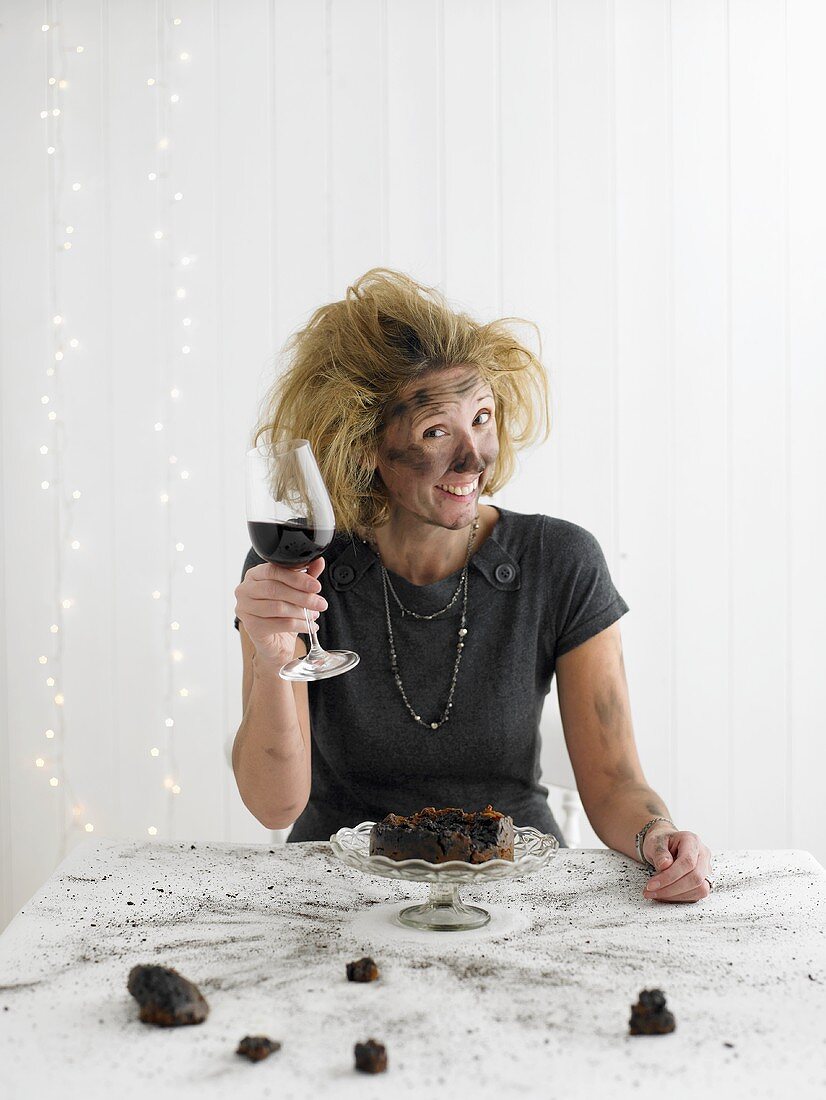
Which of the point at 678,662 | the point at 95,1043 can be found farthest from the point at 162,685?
the point at 95,1043

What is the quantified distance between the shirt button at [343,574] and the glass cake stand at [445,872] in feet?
1.97

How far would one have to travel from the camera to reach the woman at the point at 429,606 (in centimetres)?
161

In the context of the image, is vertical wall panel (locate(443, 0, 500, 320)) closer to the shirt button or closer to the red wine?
the shirt button

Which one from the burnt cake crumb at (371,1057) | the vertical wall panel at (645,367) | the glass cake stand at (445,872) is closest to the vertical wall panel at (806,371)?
the vertical wall panel at (645,367)

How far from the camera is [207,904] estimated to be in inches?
45.3

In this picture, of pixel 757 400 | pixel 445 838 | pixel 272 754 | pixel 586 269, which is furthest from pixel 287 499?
pixel 757 400

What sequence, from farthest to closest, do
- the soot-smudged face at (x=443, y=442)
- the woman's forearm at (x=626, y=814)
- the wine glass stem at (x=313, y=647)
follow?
the soot-smudged face at (x=443, y=442) → the woman's forearm at (x=626, y=814) → the wine glass stem at (x=313, y=647)

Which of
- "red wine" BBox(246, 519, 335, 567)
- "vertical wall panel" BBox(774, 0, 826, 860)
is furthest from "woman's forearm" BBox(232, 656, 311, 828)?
"vertical wall panel" BBox(774, 0, 826, 860)

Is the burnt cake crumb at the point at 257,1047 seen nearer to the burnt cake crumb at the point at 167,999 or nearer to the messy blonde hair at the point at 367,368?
the burnt cake crumb at the point at 167,999

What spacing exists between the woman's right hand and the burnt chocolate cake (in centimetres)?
27

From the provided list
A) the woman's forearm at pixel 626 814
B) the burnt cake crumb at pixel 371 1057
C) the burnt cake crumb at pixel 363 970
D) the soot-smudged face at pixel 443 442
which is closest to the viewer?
the burnt cake crumb at pixel 371 1057

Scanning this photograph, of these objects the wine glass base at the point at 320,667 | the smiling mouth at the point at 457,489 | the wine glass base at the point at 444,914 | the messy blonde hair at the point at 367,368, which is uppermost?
the messy blonde hair at the point at 367,368

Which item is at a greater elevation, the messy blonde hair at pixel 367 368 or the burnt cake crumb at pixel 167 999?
the messy blonde hair at pixel 367 368

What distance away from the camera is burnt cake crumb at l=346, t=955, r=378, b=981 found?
3.01 ft
